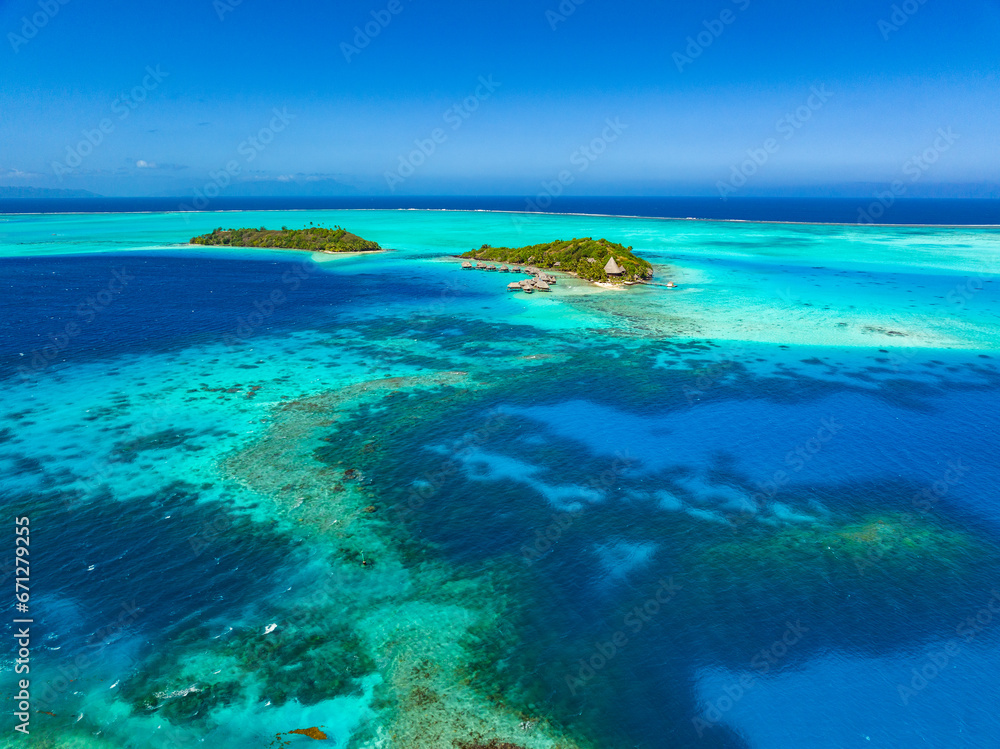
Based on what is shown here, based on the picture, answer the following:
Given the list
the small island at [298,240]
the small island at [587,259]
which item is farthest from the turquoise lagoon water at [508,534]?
the small island at [298,240]

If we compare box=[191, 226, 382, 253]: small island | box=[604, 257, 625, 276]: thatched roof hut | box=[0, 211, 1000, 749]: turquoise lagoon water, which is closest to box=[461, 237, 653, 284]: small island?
box=[604, 257, 625, 276]: thatched roof hut

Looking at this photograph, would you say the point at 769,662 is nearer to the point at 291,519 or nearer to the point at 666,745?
the point at 666,745

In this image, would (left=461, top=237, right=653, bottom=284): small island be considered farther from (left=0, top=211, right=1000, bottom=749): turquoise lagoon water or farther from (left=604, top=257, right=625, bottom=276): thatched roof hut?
(left=0, top=211, right=1000, bottom=749): turquoise lagoon water

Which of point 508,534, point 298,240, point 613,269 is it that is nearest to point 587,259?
point 613,269

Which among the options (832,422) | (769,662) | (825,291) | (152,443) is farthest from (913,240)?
(152,443)

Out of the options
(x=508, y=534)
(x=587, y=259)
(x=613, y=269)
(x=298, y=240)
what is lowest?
(x=298, y=240)

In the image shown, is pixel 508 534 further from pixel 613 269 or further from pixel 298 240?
pixel 298 240
